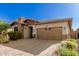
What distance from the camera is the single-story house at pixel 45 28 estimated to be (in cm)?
664

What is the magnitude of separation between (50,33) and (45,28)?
1.05 feet

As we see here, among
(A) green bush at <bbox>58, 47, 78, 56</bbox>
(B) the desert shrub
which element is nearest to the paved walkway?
(B) the desert shrub

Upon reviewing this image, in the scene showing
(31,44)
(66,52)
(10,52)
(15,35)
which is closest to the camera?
(66,52)

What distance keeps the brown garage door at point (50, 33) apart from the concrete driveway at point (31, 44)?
0.21m

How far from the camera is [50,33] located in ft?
23.1

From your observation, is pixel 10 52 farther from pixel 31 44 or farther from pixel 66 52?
pixel 66 52

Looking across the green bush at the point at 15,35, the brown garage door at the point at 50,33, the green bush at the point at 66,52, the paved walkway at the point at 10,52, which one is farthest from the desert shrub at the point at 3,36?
the green bush at the point at 66,52

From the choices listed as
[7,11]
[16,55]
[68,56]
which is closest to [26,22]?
[7,11]

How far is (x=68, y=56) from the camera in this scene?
623 cm

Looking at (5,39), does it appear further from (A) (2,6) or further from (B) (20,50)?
(A) (2,6)

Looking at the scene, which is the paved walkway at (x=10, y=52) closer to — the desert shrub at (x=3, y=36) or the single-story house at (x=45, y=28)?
the desert shrub at (x=3, y=36)

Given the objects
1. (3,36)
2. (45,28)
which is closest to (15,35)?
(3,36)

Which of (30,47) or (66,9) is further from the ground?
(66,9)

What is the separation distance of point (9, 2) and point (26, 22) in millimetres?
1148
